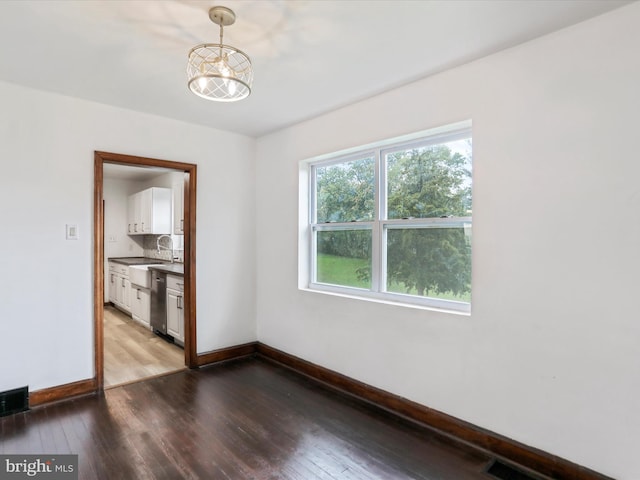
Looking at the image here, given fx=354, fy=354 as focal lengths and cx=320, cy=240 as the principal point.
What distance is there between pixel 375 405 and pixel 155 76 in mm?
3025

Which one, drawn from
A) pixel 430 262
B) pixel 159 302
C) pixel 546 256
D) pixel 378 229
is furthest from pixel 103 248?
pixel 546 256

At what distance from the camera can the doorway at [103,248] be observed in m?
3.08

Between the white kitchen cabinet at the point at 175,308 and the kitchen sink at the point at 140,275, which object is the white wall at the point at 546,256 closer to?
the white kitchen cabinet at the point at 175,308

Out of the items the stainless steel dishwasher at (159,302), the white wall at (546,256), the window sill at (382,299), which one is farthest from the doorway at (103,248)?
the white wall at (546,256)

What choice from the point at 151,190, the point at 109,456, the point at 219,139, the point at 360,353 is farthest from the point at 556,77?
the point at 151,190

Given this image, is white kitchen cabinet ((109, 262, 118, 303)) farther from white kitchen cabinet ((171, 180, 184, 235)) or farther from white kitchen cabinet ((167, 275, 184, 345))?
white kitchen cabinet ((167, 275, 184, 345))

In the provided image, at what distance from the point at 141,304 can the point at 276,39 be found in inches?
180

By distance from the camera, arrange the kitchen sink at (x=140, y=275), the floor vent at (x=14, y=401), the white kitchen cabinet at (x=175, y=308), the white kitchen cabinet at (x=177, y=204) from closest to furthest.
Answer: the floor vent at (x=14, y=401)
the white kitchen cabinet at (x=175, y=308)
the kitchen sink at (x=140, y=275)
the white kitchen cabinet at (x=177, y=204)

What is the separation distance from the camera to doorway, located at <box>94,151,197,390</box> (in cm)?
308

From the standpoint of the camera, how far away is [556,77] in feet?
6.59

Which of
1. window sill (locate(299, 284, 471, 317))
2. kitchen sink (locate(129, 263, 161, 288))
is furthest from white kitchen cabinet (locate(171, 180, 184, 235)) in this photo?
window sill (locate(299, 284, 471, 317))

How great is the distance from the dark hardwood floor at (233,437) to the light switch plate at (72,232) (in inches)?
52.9

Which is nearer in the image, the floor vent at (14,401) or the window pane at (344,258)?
the floor vent at (14,401)

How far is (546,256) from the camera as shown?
2.05 metres
